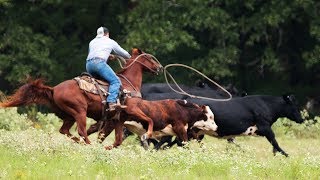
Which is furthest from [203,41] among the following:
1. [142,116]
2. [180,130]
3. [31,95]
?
[31,95]

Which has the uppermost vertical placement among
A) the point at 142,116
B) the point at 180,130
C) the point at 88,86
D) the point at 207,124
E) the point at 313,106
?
the point at 88,86

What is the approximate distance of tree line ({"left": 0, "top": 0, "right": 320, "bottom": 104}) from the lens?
3319 cm

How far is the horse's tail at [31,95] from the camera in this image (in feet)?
55.4

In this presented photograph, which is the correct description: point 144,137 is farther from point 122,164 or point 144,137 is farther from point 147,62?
point 122,164

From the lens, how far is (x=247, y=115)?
64.8 feet

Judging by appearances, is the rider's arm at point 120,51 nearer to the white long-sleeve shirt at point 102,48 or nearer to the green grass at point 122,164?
the white long-sleeve shirt at point 102,48

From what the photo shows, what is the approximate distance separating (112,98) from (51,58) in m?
19.5

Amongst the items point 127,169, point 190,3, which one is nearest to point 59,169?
point 127,169

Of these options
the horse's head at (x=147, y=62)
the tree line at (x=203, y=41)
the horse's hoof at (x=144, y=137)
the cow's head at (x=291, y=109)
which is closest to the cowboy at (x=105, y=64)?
the horse's head at (x=147, y=62)

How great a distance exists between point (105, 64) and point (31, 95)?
5.14 feet

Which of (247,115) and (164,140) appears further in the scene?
(164,140)

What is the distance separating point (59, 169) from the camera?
506 inches

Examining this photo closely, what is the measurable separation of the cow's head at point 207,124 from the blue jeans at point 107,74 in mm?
2394

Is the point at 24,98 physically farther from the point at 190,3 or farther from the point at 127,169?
the point at 190,3
